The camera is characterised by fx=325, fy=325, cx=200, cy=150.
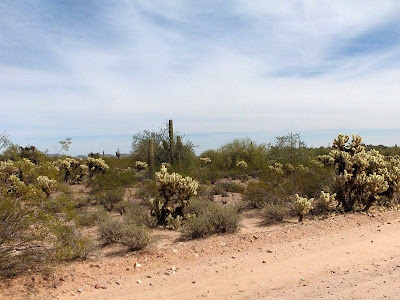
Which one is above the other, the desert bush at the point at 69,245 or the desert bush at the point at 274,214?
the desert bush at the point at 69,245

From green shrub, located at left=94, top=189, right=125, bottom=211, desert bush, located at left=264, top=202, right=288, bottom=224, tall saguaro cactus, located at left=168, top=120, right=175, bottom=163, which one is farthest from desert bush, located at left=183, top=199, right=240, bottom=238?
tall saguaro cactus, located at left=168, top=120, right=175, bottom=163

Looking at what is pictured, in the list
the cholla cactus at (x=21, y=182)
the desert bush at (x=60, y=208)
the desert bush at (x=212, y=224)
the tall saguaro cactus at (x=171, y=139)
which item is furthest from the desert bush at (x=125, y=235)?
the tall saguaro cactus at (x=171, y=139)

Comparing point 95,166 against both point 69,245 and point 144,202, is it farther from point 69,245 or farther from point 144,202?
point 69,245

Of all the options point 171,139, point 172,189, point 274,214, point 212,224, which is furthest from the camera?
point 171,139

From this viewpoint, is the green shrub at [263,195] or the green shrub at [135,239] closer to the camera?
the green shrub at [135,239]

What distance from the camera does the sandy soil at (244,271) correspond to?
16.9ft

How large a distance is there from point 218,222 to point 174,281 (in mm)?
3160

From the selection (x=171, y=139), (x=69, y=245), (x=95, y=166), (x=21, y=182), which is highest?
(x=171, y=139)

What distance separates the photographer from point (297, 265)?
6223 millimetres

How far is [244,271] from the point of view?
600 cm

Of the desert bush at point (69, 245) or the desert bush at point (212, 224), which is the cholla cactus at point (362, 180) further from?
the desert bush at point (69, 245)

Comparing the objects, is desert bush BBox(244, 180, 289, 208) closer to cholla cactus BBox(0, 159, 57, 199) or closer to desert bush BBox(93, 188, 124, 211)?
desert bush BBox(93, 188, 124, 211)

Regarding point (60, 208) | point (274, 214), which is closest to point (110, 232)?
point (60, 208)

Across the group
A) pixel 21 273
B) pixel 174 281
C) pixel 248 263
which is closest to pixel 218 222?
pixel 248 263
